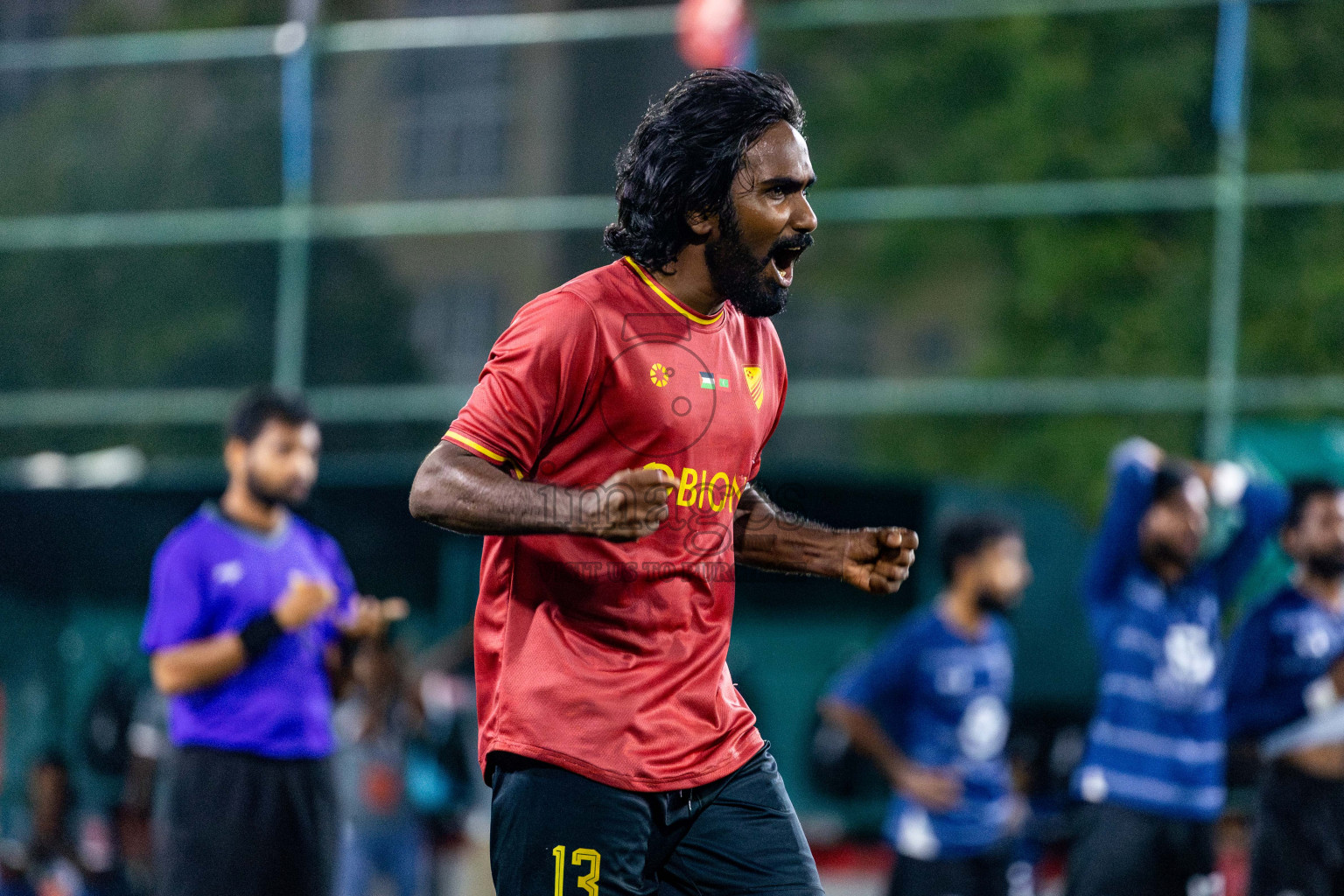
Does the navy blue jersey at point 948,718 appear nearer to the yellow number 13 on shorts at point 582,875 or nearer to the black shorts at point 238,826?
the black shorts at point 238,826

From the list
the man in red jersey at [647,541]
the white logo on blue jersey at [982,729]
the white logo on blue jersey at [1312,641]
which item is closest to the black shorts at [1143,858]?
the white logo on blue jersey at [982,729]

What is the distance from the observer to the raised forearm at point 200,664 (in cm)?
539

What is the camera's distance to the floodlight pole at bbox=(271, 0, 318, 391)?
13766mm

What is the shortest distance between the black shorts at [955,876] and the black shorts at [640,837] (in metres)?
3.56

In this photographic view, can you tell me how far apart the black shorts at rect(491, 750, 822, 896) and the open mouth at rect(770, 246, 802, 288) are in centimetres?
93

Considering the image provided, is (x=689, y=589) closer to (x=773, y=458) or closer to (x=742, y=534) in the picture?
(x=742, y=534)

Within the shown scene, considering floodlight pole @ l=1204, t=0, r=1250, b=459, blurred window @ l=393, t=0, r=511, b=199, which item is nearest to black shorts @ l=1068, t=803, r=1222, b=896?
floodlight pole @ l=1204, t=0, r=1250, b=459

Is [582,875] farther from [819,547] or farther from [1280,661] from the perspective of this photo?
[1280,661]

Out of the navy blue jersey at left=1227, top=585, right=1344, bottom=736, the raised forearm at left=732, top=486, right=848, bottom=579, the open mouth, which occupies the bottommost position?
the navy blue jersey at left=1227, top=585, right=1344, bottom=736

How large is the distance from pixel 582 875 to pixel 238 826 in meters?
2.68

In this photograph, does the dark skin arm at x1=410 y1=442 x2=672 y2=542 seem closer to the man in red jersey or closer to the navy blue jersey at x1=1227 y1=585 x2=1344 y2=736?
the man in red jersey

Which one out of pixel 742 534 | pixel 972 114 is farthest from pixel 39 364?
pixel 742 534

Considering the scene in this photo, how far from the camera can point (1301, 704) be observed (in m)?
6.57

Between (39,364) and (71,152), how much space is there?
1.93 meters
